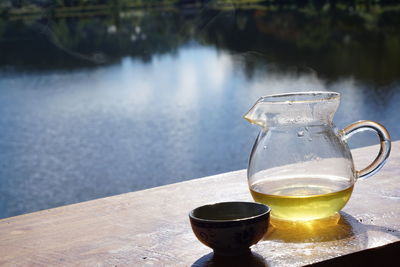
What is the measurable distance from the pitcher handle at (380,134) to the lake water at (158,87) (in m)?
10.1

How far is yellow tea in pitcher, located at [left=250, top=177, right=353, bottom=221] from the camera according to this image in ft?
2.19

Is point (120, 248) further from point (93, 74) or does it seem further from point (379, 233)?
point (93, 74)

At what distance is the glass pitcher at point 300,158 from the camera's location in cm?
68

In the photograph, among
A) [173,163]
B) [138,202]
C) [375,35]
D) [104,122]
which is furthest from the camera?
[375,35]

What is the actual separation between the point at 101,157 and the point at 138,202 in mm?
12289

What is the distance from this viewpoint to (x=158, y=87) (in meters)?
20.5

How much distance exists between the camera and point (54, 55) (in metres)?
21.7

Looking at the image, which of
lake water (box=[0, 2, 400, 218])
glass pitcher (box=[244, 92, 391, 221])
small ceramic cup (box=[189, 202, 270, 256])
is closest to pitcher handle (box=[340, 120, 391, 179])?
glass pitcher (box=[244, 92, 391, 221])

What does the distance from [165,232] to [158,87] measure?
65.3ft

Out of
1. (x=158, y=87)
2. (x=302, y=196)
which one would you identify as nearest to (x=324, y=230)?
(x=302, y=196)

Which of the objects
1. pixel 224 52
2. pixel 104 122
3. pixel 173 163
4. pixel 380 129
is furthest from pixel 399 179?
pixel 224 52

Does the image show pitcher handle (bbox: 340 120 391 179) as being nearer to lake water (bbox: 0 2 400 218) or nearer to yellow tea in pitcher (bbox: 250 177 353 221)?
yellow tea in pitcher (bbox: 250 177 353 221)

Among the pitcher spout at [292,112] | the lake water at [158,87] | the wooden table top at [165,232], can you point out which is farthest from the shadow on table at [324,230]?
the lake water at [158,87]

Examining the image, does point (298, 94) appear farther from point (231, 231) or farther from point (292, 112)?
point (231, 231)
